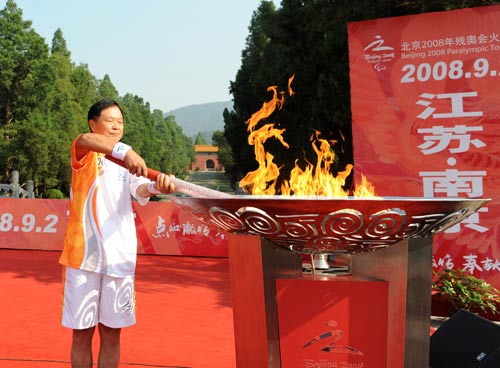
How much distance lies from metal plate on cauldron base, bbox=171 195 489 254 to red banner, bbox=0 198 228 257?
17.4 ft

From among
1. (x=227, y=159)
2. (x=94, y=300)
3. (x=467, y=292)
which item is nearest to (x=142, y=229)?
(x=467, y=292)

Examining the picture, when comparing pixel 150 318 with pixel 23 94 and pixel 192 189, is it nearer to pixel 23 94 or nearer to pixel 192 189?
pixel 192 189

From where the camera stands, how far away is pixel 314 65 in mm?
9320

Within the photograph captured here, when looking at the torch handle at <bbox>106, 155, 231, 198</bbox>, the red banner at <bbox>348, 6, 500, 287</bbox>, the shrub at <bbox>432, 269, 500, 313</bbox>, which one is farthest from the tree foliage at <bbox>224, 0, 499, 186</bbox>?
the torch handle at <bbox>106, 155, 231, 198</bbox>

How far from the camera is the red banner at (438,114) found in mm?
4180

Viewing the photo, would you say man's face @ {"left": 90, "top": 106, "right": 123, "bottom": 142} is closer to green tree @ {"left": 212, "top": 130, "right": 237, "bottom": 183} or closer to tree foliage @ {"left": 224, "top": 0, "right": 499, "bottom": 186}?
tree foliage @ {"left": 224, "top": 0, "right": 499, "bottom": 186}

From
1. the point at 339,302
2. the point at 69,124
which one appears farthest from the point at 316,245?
the point at 69,124

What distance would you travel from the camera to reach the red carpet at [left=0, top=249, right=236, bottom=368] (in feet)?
9.98

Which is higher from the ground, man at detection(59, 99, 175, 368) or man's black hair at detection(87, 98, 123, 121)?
man's black hair at detection(87, 98, 123, 121)

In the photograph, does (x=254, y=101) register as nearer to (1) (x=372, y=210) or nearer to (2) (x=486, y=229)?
(2) (x=486, y=229)

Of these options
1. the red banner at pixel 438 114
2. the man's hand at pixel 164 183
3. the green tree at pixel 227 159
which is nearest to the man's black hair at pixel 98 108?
the man's hand at pixel 164 183

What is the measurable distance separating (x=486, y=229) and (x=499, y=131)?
79cm

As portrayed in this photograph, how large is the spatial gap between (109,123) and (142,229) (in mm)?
5535

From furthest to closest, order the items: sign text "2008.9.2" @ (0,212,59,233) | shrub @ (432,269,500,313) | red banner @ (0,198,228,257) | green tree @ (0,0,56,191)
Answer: green tree @ (0,0,56,191)
sign text "2008.9.2" @ (0,212,59,233)
red banner @ (0,198,228,257)
shrub @ (432,269,500,313)
